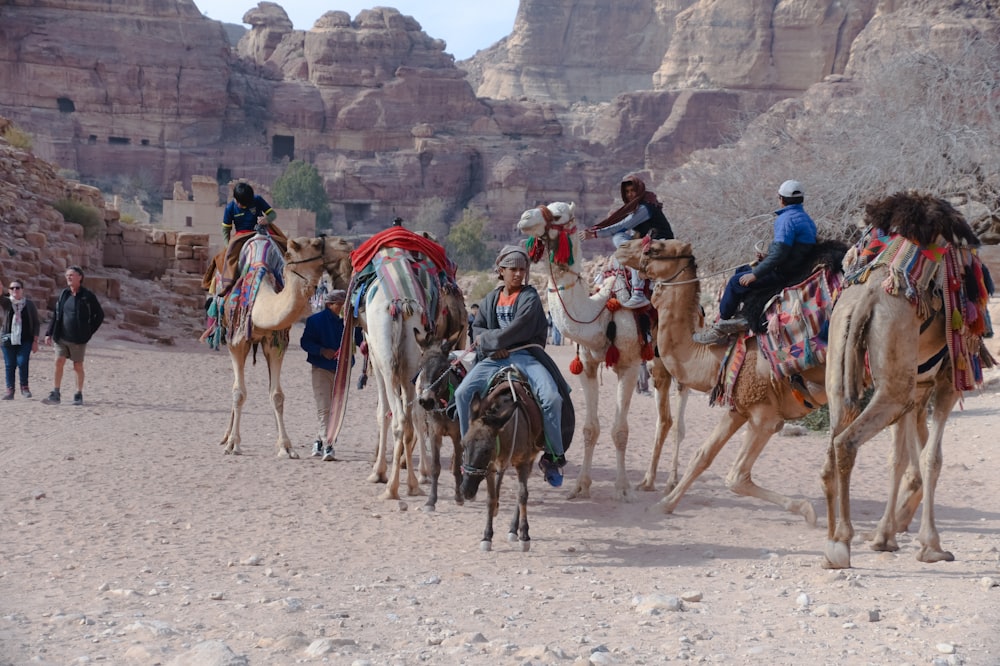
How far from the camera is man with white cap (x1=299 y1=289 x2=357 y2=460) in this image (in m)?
11.0

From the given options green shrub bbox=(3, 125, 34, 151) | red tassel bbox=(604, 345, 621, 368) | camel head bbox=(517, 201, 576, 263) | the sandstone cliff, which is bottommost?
red tassel bbox=(604, 345, 621, 368)

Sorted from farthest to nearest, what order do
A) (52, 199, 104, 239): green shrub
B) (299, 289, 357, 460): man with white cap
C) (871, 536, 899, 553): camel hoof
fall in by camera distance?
(52, 199, 104, 239): green shrub
(299, 289, 357, 460): man with white cap
(871, 536, 899, 553): camel hoof

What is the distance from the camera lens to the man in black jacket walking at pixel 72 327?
561 inches

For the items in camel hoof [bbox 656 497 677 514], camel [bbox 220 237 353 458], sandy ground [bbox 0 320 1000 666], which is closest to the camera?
sandy ground [bbox 0 320 1000 666]

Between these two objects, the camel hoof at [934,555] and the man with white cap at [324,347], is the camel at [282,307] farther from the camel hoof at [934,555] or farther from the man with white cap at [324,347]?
the camel hoof at [934,555]

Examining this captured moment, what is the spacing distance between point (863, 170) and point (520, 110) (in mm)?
67643

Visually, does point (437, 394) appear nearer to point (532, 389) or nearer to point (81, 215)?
point (532, 389)

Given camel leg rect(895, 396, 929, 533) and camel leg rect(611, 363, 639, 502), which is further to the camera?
camel leg rect(611, 363, 639, 502)

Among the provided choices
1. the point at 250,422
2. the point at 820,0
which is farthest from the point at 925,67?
the point at 820,0

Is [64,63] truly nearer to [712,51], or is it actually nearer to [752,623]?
[712,51]

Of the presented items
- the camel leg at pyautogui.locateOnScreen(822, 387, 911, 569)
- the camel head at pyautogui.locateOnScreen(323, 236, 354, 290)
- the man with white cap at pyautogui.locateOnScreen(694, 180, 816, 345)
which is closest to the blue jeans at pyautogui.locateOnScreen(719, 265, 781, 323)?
the man with white cap at pyautogui.locateOnScreen(694, 180, 816, 345)

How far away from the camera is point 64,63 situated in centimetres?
7844

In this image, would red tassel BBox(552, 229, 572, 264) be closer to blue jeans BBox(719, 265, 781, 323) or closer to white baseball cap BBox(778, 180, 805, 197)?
blue jeans BBox(719, 265, 781, 323)

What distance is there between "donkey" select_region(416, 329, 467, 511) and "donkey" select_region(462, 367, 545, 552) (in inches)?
25.5
